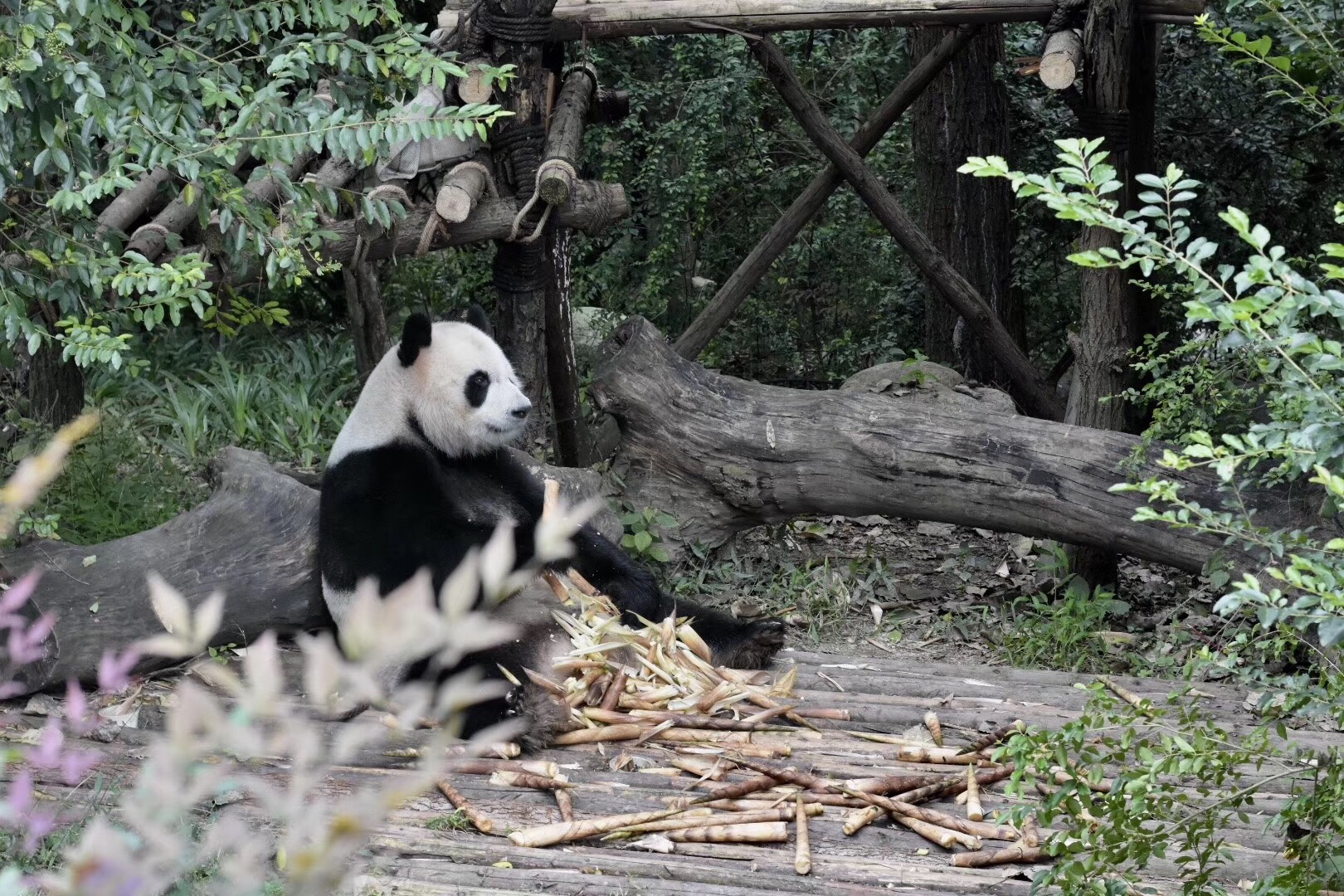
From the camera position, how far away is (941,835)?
3053mm

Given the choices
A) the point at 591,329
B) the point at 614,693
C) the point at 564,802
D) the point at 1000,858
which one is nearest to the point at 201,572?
the point at 614,693

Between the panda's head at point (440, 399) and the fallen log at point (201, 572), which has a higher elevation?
the panda's head at point (440, 399)

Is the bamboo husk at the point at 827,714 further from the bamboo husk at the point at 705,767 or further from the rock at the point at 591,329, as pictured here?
the rock at the point at 591,329

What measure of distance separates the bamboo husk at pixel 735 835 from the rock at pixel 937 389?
109 inches

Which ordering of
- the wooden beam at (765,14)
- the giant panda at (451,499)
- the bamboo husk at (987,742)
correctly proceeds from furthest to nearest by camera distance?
the wooden beam at (765,14)
the giant panda at (451,499)
the bamboo husk at (987,742)

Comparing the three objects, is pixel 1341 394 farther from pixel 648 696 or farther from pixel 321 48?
pixel 321 48

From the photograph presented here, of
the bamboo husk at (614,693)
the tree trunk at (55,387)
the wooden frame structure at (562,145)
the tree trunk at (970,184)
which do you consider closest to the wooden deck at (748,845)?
the bamboo husk at (614,693)

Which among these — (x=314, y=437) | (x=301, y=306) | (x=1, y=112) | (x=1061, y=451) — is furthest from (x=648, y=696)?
(x=301, y=306)

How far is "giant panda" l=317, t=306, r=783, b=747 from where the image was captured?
4.04 meters

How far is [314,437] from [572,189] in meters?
2.04

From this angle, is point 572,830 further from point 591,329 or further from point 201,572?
point 591,329

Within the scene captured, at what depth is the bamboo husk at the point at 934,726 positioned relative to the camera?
3719mm

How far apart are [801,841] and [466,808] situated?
0.81 m

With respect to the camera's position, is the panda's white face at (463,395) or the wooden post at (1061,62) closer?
the panda's white face at (463,395)
